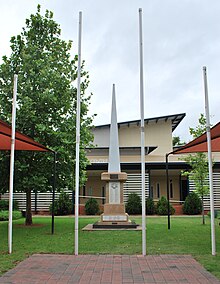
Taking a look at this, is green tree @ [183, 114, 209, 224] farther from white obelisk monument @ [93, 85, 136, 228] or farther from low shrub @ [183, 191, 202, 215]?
low shrub @ [183, 191, 202, 215]

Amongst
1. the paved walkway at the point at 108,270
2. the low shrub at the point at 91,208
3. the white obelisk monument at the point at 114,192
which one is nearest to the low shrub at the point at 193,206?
the low shrub at the point at 91,208

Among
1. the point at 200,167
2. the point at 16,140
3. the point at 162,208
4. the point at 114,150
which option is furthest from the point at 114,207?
the point at 162,208

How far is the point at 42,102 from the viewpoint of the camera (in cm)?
1338

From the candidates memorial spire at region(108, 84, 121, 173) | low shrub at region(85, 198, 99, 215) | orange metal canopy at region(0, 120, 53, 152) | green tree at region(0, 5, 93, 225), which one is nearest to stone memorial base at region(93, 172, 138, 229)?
memorial spire at region(108, 84, 121, 173)

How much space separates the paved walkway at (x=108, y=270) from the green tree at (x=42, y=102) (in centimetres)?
629

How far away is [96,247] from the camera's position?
8844 mm

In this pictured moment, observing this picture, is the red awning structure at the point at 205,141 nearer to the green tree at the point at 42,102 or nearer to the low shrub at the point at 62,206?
the green tree at the point at 42,102

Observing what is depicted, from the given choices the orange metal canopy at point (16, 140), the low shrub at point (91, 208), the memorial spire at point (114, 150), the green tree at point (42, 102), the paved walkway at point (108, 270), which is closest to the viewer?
the paved walkway at point (108, 270)

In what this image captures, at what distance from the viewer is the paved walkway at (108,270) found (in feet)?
18.3

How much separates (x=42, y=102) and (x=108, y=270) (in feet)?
28.4

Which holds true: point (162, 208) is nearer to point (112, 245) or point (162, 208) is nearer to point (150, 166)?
point (150, 166)

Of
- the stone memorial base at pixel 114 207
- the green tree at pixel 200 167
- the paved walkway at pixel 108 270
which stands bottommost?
the paved walkway at pixel 108 270

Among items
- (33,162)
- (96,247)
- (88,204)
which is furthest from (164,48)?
(88,204)

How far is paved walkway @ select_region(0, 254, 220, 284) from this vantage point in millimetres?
5574
